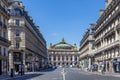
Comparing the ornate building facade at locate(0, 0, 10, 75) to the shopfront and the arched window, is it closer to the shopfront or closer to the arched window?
the arched window

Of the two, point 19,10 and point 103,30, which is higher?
point 19,10

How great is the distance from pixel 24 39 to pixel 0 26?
28407 mm

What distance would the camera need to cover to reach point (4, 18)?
2421 inches

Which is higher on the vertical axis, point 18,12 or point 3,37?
point 18,12

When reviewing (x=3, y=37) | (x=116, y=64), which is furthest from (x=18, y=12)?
(x=116, y=64)

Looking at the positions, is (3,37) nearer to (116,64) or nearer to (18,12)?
(18,12)

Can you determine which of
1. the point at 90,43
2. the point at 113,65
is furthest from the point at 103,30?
the point at 90,43

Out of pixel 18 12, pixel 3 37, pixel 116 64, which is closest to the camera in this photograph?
pixel 3 37

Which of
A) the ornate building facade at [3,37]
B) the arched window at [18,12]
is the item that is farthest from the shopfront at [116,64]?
the arched window at [18,12]

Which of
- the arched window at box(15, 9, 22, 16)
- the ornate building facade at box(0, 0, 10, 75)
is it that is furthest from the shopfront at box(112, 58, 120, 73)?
the arched window at box(15, 9, 22, 16)

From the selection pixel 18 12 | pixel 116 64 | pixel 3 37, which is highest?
pixel 18 12

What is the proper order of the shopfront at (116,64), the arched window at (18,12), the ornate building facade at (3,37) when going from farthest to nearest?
the arched window at (18,12) → the shopfront at (116,64) → the ornate building facade at (3,37)

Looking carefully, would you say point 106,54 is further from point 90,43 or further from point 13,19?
point 90,43

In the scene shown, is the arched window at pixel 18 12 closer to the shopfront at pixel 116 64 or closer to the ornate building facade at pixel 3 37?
the ornate building facade at pixel 3 37
